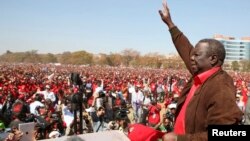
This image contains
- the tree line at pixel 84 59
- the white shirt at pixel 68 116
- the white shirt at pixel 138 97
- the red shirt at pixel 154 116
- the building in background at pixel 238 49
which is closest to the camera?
the white shirt at pixel 68 116

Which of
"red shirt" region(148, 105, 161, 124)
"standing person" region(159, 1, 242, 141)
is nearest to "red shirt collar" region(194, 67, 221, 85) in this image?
"standing person" region(159, 1, 242, 141)

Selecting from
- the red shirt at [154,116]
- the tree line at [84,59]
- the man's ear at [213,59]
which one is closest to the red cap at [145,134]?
the man's ear at [213,59]

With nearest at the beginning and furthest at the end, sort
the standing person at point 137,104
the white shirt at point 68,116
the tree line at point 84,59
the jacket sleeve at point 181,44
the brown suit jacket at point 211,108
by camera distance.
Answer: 1. the brown suit jacket at point 211,108
2. the jacket sleeve at point 181,44
3. the white shirt at point 68,116
4. the standing person at point 137,104
5. the tree line at point 84,59

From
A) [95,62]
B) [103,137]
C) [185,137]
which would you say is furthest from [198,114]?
[95,62]

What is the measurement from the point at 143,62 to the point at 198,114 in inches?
4972

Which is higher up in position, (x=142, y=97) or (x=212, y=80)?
(x=212, y=80)

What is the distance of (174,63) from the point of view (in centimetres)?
11762

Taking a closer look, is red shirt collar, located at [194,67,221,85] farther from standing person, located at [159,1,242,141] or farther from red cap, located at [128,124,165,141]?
red cap, located at [128,124,165,141]

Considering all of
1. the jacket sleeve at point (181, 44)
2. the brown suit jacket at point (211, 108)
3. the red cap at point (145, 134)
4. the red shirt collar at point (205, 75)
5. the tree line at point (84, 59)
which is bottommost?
the red cap at point (145, 134)

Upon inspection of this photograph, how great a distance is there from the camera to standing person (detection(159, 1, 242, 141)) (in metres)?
1.88

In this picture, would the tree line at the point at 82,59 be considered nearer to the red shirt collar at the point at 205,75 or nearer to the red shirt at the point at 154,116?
the red shirt at the point at 154,116

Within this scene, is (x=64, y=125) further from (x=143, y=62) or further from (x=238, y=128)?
(x=143, y=62)

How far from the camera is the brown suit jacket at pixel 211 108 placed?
1854mm

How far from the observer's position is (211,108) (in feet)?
6.42
